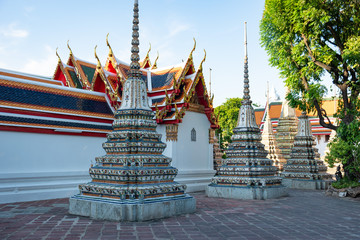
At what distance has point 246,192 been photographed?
1180 centimetres

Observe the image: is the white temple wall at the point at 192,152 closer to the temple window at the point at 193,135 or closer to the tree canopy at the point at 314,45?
the temple window at the point at 193,135

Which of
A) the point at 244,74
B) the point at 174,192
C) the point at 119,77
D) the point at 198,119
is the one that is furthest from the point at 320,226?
the point at 119,77

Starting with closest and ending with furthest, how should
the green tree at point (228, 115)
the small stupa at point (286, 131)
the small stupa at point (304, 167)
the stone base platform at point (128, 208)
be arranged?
the stone base platform at point (128, 208), the small stupa at point (304, 167), the small stupa at point (286, 131), the green tree at point (228, 115)

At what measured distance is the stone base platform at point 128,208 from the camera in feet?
23.9

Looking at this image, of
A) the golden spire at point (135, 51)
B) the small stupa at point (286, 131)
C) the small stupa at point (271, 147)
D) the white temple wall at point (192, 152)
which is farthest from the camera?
the small stupa at point (286, 131)

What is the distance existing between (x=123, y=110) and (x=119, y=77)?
6667 millimetres

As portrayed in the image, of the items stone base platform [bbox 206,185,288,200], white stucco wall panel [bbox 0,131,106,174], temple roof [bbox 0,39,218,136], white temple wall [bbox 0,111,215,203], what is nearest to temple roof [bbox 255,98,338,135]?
temple roof [bbox 0,39,218,136]

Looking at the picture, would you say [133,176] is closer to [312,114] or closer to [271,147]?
[271,147]

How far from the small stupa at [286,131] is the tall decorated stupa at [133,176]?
16.6 m

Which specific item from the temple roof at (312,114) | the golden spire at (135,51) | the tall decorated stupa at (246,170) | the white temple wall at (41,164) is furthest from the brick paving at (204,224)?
the temple roof at (312,114)

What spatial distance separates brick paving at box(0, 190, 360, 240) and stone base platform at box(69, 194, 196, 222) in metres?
0.21

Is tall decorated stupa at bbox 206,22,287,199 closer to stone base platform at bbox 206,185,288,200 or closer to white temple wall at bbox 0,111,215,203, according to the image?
stone base platform at bbox 206,185,288,200

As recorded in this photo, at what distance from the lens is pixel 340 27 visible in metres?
13.1

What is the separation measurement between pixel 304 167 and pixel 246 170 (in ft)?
21.9
